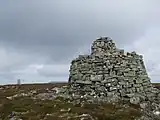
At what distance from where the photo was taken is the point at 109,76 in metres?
44.1

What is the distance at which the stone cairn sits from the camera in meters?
43.7

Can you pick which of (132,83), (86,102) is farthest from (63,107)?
(132,83)

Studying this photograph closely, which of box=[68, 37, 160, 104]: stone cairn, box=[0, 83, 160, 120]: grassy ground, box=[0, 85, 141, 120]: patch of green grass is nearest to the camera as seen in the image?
box=[0, 83, 160, 120]: grassy ground

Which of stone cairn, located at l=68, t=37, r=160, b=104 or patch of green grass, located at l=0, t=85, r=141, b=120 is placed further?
stone cairn, located at l=68, t=37, r=160, b=104

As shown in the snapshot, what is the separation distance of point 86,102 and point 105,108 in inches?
121

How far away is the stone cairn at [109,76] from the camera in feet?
143

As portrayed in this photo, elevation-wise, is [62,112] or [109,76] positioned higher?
[109,76]

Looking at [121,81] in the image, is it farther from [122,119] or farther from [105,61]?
[122,119]

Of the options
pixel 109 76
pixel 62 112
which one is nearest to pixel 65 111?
pixel 62 112

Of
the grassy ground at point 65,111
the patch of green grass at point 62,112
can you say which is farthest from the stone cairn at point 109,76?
the grassy ground at point 65,111

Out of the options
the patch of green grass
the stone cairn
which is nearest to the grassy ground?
the patch of green grass

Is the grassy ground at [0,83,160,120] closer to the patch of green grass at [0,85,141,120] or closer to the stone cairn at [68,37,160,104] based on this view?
the patch of green grass at [0,85,141,120]

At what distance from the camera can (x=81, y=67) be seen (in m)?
46.1

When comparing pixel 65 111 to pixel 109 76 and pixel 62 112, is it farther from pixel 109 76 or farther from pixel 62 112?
pixel 109 76
